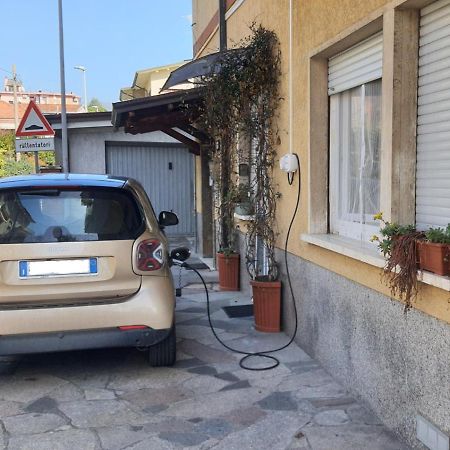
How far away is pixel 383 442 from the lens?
327cm

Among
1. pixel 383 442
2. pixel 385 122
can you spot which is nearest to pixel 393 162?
pixel 385 122

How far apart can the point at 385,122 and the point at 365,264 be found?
0.97m

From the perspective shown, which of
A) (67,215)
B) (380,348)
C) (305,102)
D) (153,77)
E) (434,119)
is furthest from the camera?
(153,77)

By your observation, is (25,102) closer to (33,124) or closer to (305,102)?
(33,124)

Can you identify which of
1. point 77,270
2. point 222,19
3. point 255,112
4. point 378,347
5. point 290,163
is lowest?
point 378,347

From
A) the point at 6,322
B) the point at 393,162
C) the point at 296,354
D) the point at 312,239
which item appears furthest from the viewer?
the point at 296,354

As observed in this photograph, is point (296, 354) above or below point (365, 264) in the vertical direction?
below

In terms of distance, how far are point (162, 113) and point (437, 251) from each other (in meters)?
6.57

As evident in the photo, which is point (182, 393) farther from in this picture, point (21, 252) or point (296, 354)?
point (21, 252)

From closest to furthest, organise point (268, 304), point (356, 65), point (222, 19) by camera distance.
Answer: point (356, 65) → point (268, 304) → point (222, 19)

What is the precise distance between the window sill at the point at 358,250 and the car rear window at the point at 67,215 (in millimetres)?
1474

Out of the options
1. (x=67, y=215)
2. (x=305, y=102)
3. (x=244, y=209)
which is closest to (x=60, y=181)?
(x=67, y=215)

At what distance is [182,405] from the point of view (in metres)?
3.91

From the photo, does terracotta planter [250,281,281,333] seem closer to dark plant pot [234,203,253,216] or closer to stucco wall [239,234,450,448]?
stucco wall [239,234,450,448]
